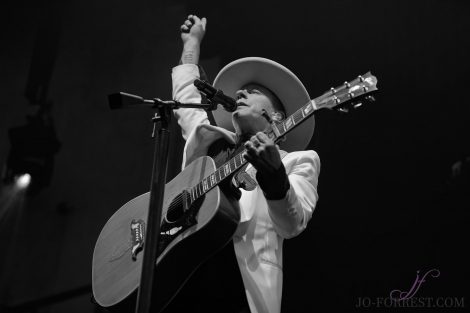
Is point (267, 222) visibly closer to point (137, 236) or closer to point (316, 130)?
point (137, 236)

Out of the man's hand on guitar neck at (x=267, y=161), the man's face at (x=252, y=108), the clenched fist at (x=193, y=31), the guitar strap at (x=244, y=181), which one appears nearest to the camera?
the man's hand on guitar neck at (x=267, y=161)

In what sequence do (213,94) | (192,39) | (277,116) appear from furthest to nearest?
(192,39), (277,116), (213,94)

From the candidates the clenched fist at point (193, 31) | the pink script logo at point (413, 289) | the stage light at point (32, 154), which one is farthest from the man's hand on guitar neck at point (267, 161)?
the stage light at point (32, 154)

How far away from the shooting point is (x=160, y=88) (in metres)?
2.75

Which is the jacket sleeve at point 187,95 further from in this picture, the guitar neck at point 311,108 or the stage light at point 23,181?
the stage light at point 23,181

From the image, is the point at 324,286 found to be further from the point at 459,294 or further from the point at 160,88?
the point at 160,88

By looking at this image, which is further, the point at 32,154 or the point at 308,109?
the point at 32,154

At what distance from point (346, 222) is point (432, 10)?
107 centimetres

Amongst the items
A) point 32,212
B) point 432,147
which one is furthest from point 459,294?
point 32,212

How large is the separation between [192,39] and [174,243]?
1.08 metres

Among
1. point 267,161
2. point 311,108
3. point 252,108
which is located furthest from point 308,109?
point 252,108

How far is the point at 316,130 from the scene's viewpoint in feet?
7.95

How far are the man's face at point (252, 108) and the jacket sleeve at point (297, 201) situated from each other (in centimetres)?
18

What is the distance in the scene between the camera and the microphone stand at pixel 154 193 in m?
1.29
